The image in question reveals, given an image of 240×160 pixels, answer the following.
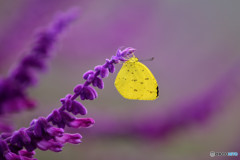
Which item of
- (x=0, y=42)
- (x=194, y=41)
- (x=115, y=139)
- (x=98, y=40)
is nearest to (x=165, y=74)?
(x=194, y=41)

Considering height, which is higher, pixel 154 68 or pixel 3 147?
pixel 154 68

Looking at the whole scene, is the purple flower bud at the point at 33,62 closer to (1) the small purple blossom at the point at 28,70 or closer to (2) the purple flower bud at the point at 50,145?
(1) the small purple blossom at the point at 28,70

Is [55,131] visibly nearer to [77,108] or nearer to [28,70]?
[77,108]

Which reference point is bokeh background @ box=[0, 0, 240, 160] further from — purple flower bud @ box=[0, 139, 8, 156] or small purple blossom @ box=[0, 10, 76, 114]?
purple flower bud @ box=[0, 139, 8, 156]

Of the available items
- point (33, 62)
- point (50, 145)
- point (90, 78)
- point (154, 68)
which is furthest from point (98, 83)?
point (154, 68)

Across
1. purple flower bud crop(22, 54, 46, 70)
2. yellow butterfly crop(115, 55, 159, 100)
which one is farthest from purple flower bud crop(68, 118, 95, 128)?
purple flower bud crop(22, 54, 46, 70)

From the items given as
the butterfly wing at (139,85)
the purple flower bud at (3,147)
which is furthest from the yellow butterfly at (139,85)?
the purple flower bud at (3,147)

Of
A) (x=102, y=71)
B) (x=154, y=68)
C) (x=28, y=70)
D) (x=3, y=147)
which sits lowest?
(x=3, y=147)
